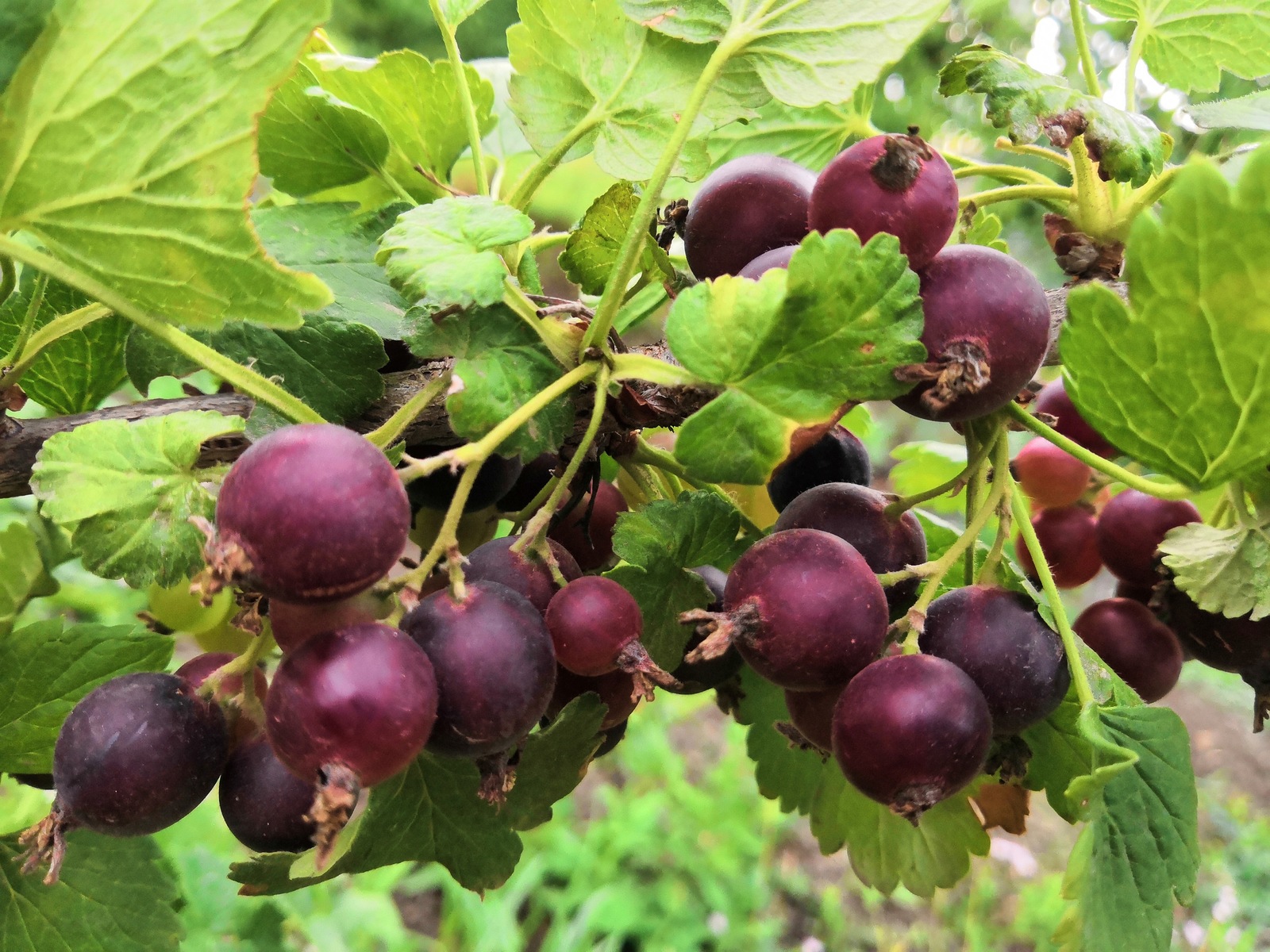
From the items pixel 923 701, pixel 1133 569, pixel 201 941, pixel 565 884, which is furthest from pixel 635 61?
pixel 565 884

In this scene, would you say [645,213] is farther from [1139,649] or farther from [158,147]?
[1139,649]

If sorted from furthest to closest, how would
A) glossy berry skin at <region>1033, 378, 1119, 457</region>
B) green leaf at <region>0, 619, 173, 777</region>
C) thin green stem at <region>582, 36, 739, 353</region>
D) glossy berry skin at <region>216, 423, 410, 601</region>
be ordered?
1. glossy berry skin at <region>1033, 378, 1119, 457</region>
2. green leaf at <region>0, 619, 173, 777</region>
3. thin green stem at <region>582, 36, 739, 353</region>
4. glossy berry skin at <region>216, 423, 410, 601</region>

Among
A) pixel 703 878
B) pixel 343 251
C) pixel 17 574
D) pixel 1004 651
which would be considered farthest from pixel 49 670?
pixel 703 878

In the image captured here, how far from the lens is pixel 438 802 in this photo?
1.64ft

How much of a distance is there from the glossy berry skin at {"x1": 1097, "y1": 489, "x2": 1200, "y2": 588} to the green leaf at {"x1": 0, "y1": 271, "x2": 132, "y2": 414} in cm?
65

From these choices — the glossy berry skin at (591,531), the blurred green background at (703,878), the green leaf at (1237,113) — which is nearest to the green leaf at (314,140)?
the glossy berry skin at (591,531)

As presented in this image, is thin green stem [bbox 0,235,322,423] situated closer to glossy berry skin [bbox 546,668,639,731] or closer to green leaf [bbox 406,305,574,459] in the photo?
green leaf [bbox 406,305,574,459]

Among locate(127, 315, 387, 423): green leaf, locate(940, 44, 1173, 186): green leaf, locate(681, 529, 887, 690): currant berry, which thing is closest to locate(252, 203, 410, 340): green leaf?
locate(127, 315, 387, 423): green leaf

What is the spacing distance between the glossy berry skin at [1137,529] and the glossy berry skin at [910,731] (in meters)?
0.29

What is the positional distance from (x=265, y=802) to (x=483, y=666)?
148 mm

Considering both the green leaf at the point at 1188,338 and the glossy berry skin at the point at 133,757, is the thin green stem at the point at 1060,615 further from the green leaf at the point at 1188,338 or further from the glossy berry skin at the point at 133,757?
the glossy berry skin at the point at 133,757

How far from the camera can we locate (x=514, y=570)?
429 mm

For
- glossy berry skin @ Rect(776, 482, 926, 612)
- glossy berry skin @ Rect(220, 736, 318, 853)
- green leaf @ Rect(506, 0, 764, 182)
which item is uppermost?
green leaf @ Rect(506, 0, 764, 182)

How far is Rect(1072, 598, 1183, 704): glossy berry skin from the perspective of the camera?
0.58 meters
